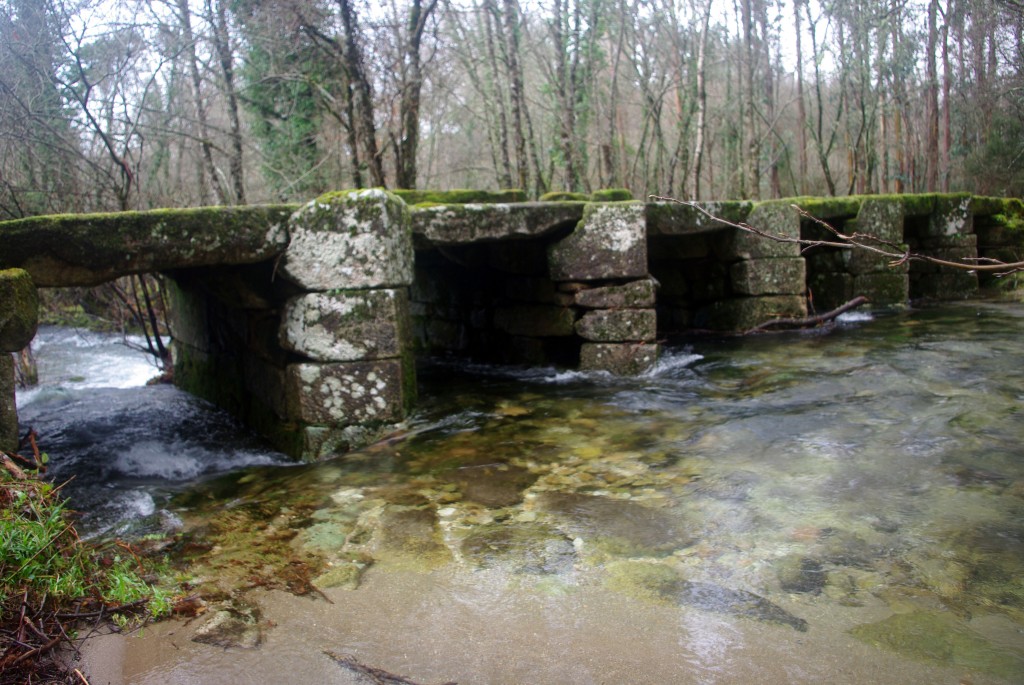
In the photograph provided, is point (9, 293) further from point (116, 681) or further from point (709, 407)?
point (709, 407)

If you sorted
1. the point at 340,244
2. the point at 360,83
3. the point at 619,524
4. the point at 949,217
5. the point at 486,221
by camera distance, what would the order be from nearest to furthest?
1. the point at 619,524
2. the point at 340,244
3. the point at 486,221
4. the point at 360,83
5. the point at 949,217

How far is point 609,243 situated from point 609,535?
3.97m

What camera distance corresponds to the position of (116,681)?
228 cm

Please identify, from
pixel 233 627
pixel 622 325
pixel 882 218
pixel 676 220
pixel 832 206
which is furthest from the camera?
pixel 882 218

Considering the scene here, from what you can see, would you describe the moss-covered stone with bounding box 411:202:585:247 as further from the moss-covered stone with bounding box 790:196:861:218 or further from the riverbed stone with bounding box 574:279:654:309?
the moss-covered stone with bounding box 790:196:861:218

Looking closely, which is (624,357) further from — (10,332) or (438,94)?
(438,94)

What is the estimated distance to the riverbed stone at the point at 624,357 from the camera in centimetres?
709

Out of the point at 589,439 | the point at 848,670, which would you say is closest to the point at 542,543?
the point at 848,670

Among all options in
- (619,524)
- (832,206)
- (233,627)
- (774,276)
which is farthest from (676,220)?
(233,627)

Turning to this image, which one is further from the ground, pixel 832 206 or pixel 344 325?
pixel 832 206

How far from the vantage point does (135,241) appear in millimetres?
4766

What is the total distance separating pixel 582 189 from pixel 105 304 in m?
10.1

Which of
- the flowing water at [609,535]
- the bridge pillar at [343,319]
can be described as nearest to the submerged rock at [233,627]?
the flowing water at [609,535]

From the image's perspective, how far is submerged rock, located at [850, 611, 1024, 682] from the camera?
7.57 ft
